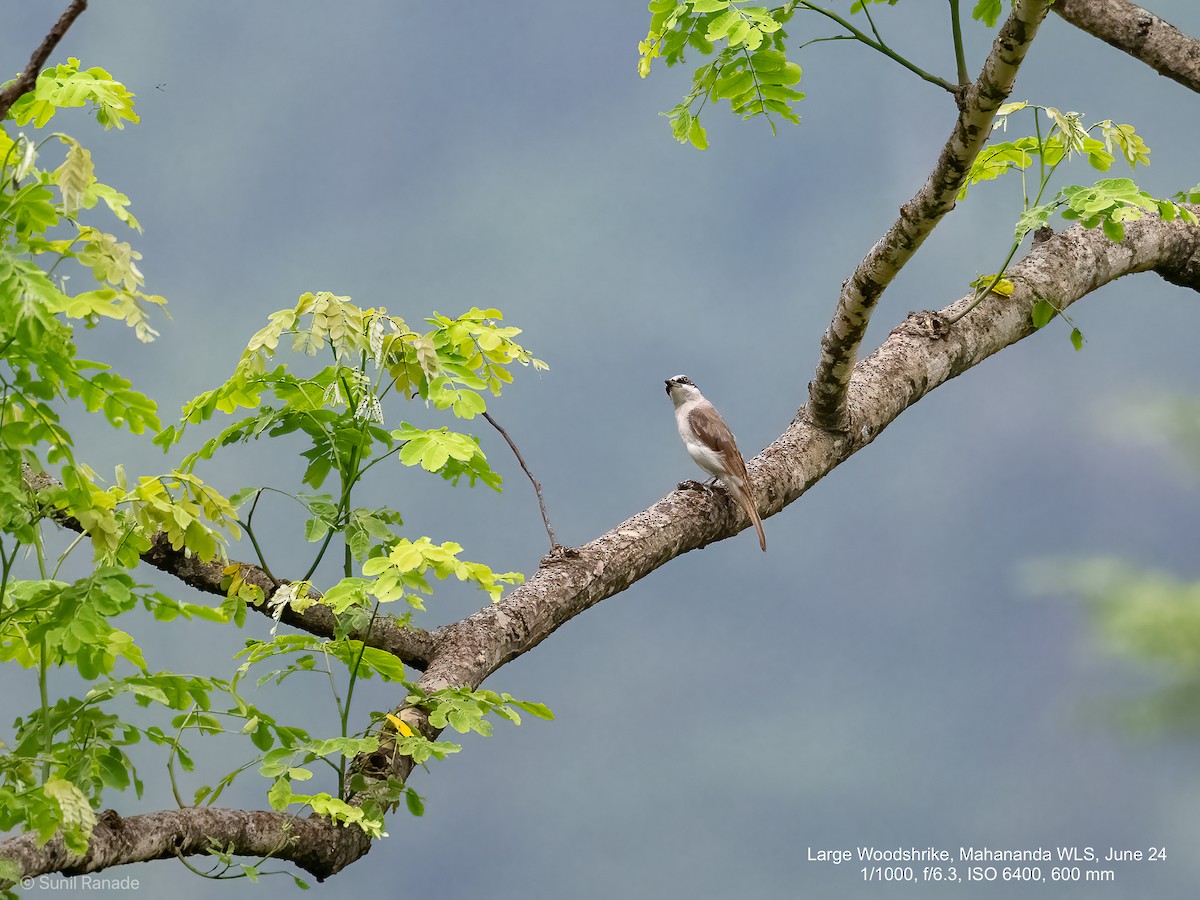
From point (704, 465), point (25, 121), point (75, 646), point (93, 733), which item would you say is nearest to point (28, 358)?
point (75, 646)

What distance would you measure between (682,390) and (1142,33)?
3.10 metres

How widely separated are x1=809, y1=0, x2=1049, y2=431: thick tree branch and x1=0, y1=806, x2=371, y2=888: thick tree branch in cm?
284

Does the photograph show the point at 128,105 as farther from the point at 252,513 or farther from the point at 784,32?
the point at 784,32

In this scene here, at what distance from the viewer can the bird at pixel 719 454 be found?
526 cm

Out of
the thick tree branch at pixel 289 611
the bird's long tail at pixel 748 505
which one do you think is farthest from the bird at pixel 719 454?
the thick tree branch at pixel 289 611

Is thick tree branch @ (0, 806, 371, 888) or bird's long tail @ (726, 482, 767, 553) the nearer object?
thick tree branch @ (0, 806, 371, 888)

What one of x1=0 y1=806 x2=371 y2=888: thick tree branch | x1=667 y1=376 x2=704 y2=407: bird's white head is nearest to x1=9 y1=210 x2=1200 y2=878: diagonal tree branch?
x1=0 y1=806 x2=371 y2=888: thick tree branch

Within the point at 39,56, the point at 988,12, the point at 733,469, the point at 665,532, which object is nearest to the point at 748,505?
the point at 733,469

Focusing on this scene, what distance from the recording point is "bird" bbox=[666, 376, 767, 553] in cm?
526

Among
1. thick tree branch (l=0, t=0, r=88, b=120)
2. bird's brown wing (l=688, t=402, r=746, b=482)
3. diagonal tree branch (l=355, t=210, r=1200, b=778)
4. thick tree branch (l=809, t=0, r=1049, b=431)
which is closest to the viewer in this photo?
thick tree branch (l=0, t=0, r=88, b=120)

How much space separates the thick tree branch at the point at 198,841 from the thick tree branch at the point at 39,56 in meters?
1.90

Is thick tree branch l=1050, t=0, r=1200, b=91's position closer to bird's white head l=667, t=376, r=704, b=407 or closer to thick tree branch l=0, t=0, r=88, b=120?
bird's white head l=667, t=376, r=704, b=407

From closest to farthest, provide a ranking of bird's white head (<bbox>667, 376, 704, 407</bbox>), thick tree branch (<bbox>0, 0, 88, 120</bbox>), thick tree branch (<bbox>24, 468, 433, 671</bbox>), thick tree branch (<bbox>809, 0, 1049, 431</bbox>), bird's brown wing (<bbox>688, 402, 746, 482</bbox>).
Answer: thick tree branch (<bbox>0, 0, 88, 120</bbox>) < thick tree branch (<bbox>809, 0, 1049, 431</bbox>) < thick tree branch (<bbox>24, 468, 433, 671</bbox>) < bird's brown wing (<bbox>688, 402, 746, 482</bbox>) < bird's white head (<bbox>667, 376, 704, 407</bbox>)

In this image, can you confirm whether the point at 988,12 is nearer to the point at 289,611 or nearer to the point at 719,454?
the point at 719,454
